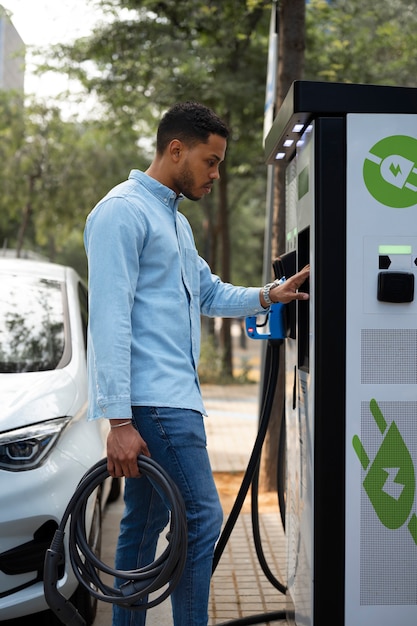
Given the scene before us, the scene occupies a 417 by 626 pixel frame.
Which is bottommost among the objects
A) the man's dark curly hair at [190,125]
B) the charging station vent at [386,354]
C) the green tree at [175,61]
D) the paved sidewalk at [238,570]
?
the paved sidewalk at [238,570]

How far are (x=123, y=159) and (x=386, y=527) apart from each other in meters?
18.9

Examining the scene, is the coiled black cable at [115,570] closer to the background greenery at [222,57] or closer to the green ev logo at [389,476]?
the green ev logo at [389,476]

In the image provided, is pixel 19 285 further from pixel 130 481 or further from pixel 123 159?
pixel 123 159

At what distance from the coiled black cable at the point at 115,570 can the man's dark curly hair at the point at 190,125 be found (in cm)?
104

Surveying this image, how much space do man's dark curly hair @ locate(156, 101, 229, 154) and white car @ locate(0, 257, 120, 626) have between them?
48.5 inches

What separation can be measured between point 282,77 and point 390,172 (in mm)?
3725

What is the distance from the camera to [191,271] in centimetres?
293

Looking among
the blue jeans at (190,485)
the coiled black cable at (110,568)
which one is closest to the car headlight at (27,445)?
the coiled black cable at (110,568)

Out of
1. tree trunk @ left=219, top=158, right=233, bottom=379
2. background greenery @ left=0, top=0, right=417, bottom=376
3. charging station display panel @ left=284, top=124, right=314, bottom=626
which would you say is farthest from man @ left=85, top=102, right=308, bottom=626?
tree trunk @ left=219, top=158, right=233, bottom=379

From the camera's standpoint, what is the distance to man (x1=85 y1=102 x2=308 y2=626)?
102 inches

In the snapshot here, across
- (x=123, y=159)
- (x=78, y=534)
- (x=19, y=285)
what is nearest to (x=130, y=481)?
(x=78, y=534)

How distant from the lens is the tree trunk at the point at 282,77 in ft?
20.1

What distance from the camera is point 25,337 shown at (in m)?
4.17

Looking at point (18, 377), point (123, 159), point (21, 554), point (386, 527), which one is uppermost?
point (123, 159)
